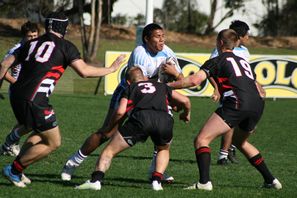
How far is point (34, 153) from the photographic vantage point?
28.5ft

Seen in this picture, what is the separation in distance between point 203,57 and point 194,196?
55.6 feet

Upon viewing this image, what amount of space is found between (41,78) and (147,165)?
132 inches

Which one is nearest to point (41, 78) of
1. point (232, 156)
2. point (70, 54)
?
point (70, 54)

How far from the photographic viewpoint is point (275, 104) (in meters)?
24.5

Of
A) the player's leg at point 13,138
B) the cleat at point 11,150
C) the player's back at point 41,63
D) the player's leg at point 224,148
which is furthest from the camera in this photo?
the player's leg at point 224,148

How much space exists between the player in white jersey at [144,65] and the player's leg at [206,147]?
84 centimetres

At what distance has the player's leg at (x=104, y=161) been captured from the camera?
8.69 metres

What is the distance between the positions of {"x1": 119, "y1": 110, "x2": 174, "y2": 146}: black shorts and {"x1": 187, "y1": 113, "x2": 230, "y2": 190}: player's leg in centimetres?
45

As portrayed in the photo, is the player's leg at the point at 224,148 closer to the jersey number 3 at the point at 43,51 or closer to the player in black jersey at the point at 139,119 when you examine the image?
the player in black jersey at the point at 139,119

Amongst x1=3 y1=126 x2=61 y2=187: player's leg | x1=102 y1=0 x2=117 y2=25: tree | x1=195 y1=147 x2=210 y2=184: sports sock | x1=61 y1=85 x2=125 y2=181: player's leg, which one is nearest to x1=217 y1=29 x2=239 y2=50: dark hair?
x1=195 y1=147 x2=210 y2=184: sports sock

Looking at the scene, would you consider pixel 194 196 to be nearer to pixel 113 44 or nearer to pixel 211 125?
pixel 211 125

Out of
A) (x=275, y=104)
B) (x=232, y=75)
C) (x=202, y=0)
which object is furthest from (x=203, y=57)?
(x=202, y=0)

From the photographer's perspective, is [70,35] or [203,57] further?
[70,35]

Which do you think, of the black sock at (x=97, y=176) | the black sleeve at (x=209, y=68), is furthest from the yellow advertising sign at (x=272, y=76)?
the black sock at (x=97, y=176)
